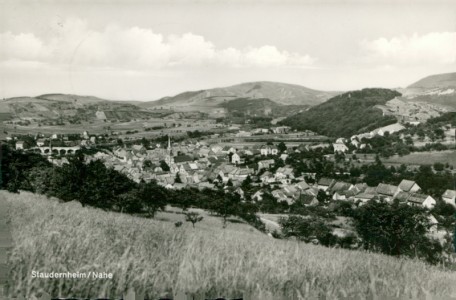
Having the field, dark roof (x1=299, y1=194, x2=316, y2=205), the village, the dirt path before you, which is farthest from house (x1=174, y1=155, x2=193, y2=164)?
the dirt path

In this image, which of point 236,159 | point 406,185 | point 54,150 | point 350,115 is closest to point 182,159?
point 236,159

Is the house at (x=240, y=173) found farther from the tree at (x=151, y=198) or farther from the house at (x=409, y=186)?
the house at (x=409, y=186)

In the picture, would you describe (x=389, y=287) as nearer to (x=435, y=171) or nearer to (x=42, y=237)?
Answer: (x=42, y=237)

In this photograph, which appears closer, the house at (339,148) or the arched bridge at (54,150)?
the arched bridge at (54,150)

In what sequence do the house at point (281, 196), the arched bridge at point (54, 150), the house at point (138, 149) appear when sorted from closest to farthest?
the arched bridge at point (54, 150)
the house at point (281, 196)
the house at point (138, 149)

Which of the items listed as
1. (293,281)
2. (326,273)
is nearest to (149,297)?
(293,281)

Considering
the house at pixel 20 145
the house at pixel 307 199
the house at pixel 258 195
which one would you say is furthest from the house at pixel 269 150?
the house at pixel 20 145
